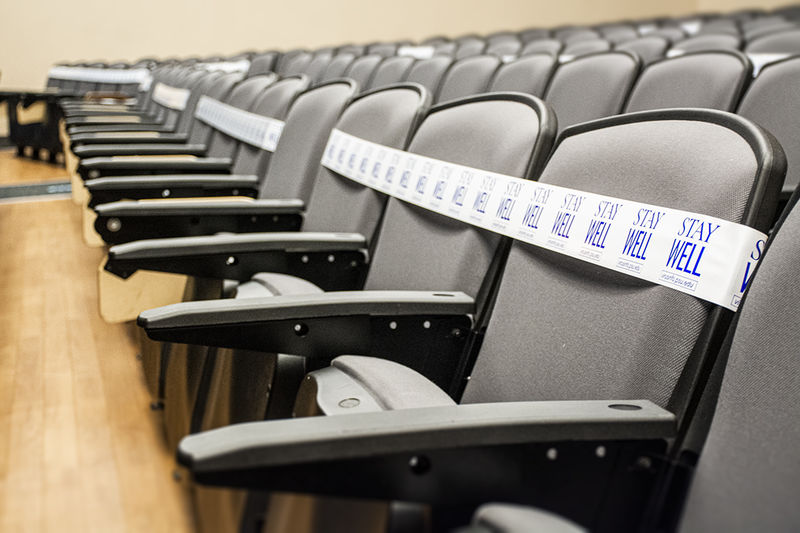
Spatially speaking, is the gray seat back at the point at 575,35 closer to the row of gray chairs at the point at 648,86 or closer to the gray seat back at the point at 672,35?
the gray seat back at the point at 672,35

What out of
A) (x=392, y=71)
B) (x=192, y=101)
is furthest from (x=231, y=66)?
(x=392, y=71)

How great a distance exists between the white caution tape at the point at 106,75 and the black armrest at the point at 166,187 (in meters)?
5.16

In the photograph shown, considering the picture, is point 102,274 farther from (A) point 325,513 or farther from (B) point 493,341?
(A) point 325,513

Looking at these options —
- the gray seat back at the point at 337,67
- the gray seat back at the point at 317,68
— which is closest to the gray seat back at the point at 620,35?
the gray seat back at the point at 337,67

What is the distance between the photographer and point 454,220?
4.14 ft

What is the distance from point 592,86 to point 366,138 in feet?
2.29

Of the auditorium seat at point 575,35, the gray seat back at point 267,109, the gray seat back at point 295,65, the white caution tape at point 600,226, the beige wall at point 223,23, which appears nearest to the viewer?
the white caution tape at point 600,226

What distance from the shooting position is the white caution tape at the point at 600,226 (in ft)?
2.48

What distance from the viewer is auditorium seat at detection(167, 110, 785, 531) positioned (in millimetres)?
567

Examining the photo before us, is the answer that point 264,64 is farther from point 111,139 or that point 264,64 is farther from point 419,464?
point 419,464

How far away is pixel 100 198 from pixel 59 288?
19.5 inches

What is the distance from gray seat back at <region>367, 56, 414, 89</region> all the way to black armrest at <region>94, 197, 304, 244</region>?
161 centimetres

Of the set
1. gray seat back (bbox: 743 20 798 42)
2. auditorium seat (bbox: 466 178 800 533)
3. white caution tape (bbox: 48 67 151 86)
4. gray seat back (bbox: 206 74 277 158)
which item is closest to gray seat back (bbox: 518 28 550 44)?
gray seat back (bbox: 743 20 798 42)

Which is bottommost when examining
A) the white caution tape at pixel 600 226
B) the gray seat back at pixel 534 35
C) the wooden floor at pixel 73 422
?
the wooden floor at pixel 73 422
